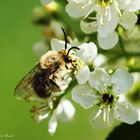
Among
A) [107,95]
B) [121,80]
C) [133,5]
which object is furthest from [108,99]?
[133,5]

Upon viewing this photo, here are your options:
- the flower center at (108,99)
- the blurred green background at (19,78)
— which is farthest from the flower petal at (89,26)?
the blurred green background at (19,78)

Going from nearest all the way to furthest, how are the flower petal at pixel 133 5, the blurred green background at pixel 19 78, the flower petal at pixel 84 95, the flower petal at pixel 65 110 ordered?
the flower petal at pixel 133 5 < the flower petal at pixel 84 95 < the flower petal at pixel 65 110 < the blurred green background at pixel 19 78

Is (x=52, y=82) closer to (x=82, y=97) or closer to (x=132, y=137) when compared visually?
(x=82, y=97)

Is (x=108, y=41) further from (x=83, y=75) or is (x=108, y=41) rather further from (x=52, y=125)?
(x=52, y=125)

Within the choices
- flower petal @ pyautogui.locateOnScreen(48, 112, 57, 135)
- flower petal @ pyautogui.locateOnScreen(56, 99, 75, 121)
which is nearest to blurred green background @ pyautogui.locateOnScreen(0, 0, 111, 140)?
flower petal @ pyautogui.locateOnScreen(56, 99, 75, 121)

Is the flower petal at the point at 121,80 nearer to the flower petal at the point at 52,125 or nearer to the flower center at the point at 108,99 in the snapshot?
the flower center at the point at 108,99

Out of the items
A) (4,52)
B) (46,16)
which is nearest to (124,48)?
(46,16)

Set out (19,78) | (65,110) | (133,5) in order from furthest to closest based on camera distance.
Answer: (19,78), (65,110), (133,5)
